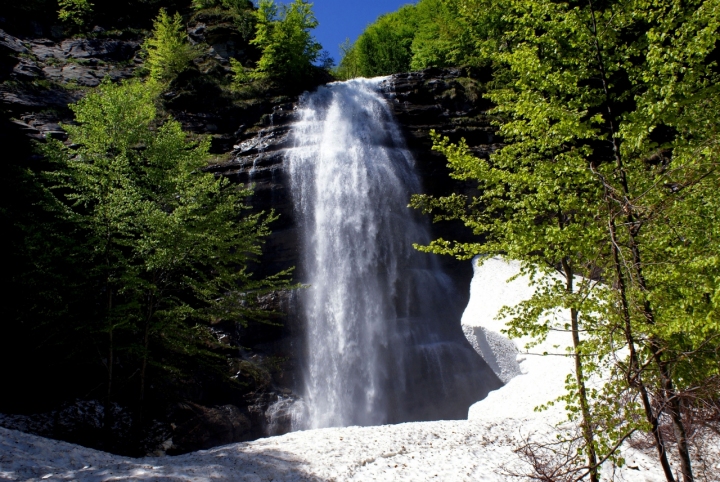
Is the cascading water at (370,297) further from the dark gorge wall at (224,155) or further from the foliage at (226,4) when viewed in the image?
the foliage at (226,4)

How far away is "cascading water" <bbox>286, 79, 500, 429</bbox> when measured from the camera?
13859 mm

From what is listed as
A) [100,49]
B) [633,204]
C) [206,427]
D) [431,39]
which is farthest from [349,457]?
[431,39]

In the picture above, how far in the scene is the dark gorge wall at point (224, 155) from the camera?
10570mm

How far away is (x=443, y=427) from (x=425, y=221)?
9638 millimetres

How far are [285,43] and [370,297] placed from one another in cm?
1455

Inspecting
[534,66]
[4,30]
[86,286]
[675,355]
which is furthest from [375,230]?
[4,30]

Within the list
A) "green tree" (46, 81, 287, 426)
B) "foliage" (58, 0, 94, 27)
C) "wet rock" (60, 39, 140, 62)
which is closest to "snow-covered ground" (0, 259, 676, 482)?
"green tree" (46, 81, 287, 426)

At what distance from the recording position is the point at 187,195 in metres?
9.29

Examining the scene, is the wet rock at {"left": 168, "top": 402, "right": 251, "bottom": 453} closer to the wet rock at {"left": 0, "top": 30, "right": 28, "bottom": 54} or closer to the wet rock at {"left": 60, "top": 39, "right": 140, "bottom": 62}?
the wet rock at {"left": 0, "top": 30, "right": 28, "bottom": 54}

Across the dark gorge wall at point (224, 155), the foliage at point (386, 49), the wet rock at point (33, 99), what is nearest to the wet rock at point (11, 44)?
the dark gorge wall at point (224, 155)

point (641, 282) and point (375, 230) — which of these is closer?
point (641, 282)

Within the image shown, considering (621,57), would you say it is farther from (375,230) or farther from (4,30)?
(4,30)

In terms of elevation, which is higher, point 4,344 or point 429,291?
point 429,291

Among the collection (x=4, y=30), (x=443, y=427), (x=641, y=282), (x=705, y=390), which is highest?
(x=4, y=30)
